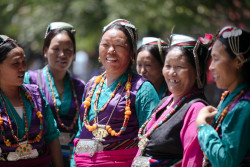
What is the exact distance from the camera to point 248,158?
7.63 ft

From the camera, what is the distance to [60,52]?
448cm

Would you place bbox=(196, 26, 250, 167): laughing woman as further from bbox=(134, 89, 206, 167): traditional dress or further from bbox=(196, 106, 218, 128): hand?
bbox=(134, 89, 206, 167): traditional dress

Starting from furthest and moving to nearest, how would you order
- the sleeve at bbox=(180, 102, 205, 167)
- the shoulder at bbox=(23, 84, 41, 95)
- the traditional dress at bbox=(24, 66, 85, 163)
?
the traditional dress at bbox=(24, 66, 85, 163) → the shoulder at bbox=(23, 84, 41, 95) → the sleeve at bbox=(180, 102, 205, 167)

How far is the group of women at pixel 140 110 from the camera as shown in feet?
7.98

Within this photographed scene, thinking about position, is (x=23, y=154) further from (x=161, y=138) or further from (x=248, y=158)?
(x=248, y=158)

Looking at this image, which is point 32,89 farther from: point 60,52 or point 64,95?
point 60,52

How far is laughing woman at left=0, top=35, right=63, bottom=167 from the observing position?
3.33 meters

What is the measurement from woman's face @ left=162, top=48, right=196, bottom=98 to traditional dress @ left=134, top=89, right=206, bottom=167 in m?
0.09

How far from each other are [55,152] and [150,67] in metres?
1.43

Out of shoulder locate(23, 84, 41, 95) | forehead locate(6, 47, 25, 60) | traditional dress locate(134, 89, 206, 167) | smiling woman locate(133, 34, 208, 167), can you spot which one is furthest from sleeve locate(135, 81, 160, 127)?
forehead locate(6, 47, 25, 60)

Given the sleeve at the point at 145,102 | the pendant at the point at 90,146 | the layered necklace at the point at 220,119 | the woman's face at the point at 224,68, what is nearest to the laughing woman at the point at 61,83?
the pendant at the point at 90,146

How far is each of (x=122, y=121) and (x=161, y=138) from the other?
23.9 inches

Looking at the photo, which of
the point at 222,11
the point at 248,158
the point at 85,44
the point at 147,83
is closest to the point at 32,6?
the point at 85,44

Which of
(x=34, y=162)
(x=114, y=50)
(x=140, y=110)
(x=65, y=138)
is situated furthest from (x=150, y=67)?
(x=34, y=162)
